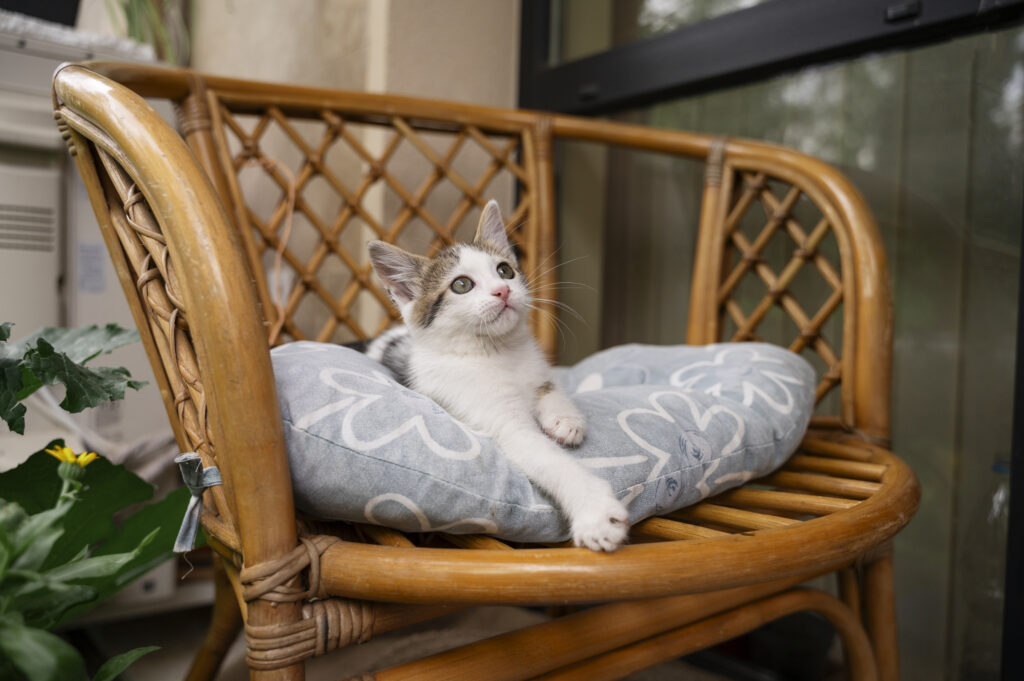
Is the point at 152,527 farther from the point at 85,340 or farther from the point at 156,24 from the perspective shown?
the point at 156,24

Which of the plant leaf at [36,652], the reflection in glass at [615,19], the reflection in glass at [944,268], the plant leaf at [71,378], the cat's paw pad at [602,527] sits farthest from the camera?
the reflection in glass at [615,19]

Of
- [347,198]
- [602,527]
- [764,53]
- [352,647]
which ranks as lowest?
[352,647]

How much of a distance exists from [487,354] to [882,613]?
0.64 m

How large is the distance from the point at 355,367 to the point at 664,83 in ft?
3.33

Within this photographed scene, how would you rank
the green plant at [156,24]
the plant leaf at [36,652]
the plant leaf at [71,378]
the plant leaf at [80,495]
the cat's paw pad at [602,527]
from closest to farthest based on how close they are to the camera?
1. the plant leaf at [36,652]
2. the cat's paw pad at [602,527]
3. the plant leaf at [71,378]
4. the plant leaf at [80,495]
5. the green plant at [156,24]

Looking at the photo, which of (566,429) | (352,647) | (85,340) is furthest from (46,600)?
(352,647)

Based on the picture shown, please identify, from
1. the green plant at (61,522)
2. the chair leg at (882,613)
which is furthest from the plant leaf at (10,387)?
the chair leg at (882,613)

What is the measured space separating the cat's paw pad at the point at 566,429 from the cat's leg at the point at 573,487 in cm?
2

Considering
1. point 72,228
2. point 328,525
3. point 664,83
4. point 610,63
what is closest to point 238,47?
point 72,228

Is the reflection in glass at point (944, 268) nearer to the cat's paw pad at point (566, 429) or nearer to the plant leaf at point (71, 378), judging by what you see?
the cat's paw pad at point (566, 429)

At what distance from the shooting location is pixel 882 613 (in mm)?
940

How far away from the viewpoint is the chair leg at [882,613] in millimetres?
934

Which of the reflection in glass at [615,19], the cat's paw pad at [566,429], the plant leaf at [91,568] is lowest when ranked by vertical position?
the plant leaf at [91,568]

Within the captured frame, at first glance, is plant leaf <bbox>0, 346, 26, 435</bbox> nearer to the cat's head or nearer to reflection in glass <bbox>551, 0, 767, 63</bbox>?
the cat's head
